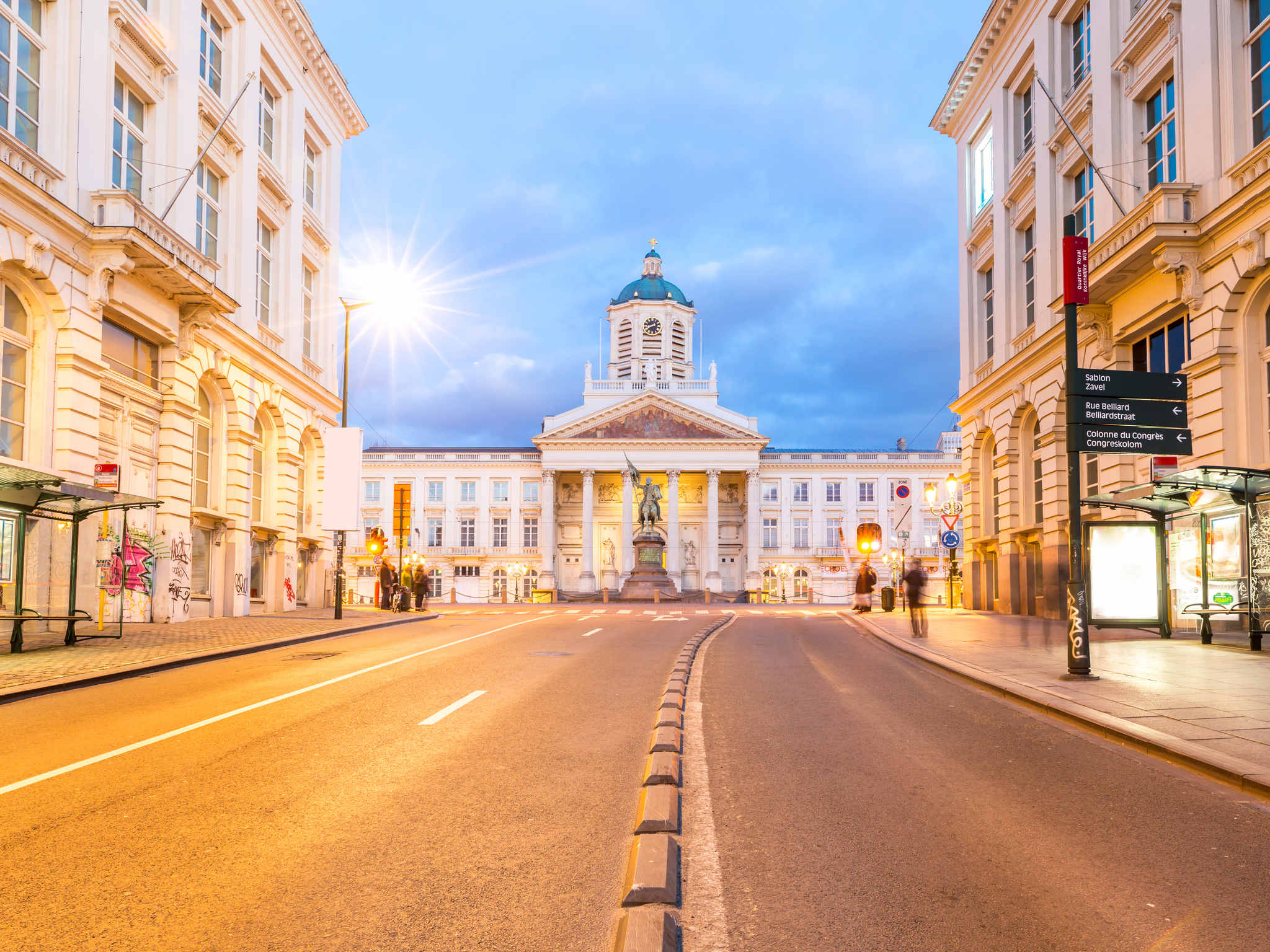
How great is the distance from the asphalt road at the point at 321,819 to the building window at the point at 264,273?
23.9m

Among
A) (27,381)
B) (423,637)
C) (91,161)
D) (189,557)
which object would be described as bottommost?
(423,637)

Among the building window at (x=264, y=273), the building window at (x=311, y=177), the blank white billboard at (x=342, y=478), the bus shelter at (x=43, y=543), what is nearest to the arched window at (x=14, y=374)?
the bus shelter at (x=43, y=543)

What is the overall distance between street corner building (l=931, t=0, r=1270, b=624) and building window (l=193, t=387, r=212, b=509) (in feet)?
78.2

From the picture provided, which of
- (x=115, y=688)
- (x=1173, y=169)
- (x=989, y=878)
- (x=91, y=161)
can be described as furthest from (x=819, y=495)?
(x=989, y=878)

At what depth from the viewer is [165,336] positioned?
25859 mm

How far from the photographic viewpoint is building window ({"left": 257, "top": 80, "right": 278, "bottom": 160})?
34000 mm

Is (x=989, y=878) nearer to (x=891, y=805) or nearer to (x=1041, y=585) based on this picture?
(x=891, y=805)

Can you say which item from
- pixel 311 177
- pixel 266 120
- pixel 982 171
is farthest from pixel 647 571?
pixel 266 120

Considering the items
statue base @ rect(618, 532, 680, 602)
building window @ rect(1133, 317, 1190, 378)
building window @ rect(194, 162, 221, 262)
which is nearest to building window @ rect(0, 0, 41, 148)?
building window @ rect(194, 162, 221, 262)

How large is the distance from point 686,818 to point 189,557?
23.9 meters

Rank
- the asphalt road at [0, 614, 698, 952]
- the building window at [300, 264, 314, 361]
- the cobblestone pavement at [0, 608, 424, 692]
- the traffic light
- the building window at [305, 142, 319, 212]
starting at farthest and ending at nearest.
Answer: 1. the building window at [305, 142, 319, 212]
2. the building window at [300, 264, 314, 361]
3. the traffic light
4. the cobblestone pavement at [0, 608, 424, 692]
5. the asphalt road at [0, 614, 698, 952]

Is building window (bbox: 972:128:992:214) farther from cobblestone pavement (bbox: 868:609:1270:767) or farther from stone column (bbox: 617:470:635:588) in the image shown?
stone column (bbox: 617:470:635:588)

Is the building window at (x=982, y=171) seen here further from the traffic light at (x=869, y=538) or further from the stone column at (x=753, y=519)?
the stone column at (x=753, y=519)

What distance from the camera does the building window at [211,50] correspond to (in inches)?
1153
